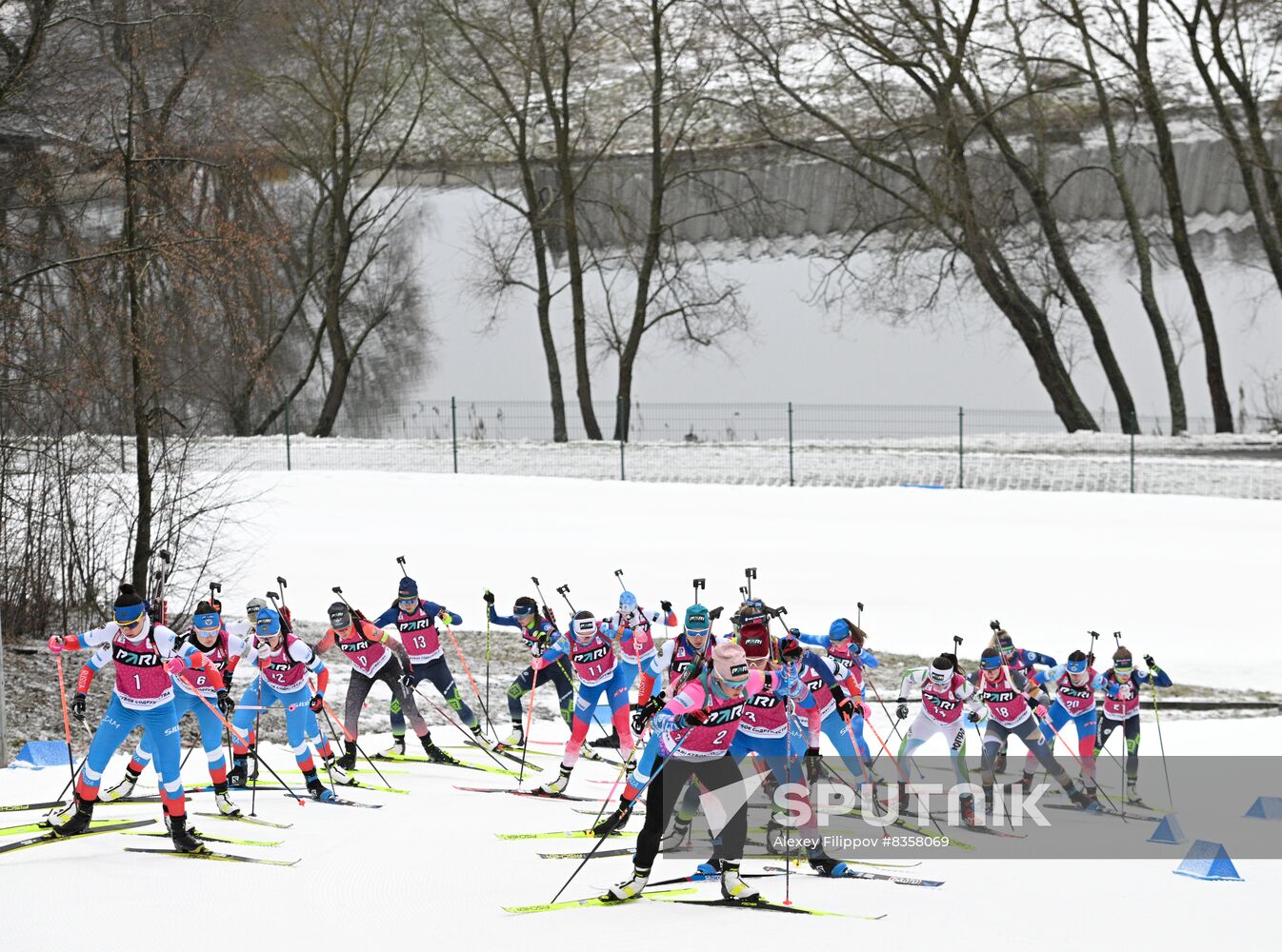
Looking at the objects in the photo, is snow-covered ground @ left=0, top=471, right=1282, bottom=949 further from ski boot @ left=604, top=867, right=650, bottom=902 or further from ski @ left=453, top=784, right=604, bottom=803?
ski @ left=453, top=784, right=604, bottom=803

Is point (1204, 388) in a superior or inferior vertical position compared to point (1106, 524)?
superior

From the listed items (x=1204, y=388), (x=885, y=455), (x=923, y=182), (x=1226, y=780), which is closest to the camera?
(x=1226, y=780)

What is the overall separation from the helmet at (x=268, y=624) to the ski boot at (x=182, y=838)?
2.63 metres

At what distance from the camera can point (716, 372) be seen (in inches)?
1550

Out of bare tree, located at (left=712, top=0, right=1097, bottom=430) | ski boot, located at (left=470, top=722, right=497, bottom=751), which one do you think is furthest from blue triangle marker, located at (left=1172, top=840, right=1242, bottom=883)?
bare tree, located at (left=712, top=0, right=1097, bottom=430)

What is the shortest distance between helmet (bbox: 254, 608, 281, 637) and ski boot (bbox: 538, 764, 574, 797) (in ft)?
9.37

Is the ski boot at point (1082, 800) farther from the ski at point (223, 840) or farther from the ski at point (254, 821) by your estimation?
the ski at point (223, 840)

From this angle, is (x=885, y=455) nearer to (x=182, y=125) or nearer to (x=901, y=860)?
(x=182, y=125)

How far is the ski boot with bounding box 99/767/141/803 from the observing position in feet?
37.5

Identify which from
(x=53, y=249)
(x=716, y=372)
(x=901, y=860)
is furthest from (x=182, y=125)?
(x=716, y=372)

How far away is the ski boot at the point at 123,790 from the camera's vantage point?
37.5 feet

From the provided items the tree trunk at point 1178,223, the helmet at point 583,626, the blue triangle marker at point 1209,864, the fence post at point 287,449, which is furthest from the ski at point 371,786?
the tree trunk at point 1178,223

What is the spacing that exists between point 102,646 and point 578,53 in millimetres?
33462

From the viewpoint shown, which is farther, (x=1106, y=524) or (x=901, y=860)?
(x=1106, y=524)
